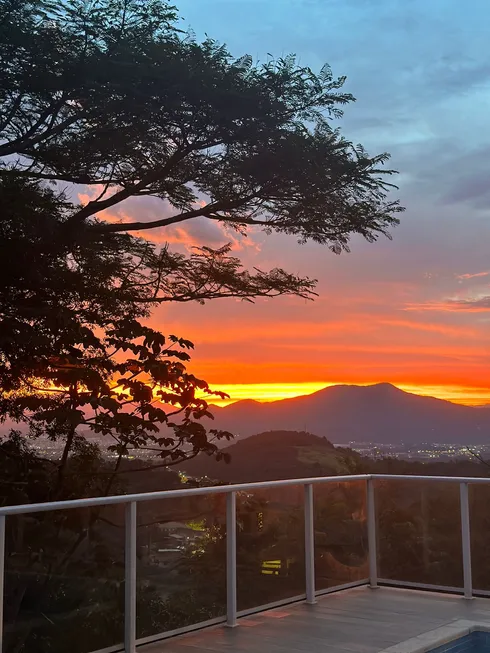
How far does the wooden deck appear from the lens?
17.5 feet

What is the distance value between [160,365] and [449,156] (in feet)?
20.8

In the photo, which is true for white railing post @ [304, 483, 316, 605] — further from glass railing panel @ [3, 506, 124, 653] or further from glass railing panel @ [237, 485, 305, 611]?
glass railing panel @ [3, 506, 124, 653]

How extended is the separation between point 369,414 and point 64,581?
19924mm

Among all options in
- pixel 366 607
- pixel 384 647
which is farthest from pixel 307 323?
pixel 384 647

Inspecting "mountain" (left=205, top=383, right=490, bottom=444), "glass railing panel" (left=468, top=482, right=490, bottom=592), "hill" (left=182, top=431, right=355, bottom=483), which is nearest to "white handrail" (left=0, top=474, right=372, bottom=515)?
"glass railing panel" (left=468, top=482, right=490, bottom=592)

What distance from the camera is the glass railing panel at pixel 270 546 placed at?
20.3ft

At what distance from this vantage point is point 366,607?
6.57m

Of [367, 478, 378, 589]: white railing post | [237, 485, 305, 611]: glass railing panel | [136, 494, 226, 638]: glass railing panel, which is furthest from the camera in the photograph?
[367, 478, 378, 589]: white railing post

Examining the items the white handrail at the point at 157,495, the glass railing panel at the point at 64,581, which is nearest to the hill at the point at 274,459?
the white handrail at the point at 157,495

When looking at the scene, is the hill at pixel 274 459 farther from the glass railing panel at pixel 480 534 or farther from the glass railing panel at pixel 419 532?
the glass railing panel at pixel 480 534

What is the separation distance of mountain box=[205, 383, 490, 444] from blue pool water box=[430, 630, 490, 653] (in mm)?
14925

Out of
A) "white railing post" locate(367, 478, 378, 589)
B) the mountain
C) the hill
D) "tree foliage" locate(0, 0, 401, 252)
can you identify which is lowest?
"white railing post" locate(367, 478, 378, 589)

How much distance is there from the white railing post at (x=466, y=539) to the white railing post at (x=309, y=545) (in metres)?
1.39

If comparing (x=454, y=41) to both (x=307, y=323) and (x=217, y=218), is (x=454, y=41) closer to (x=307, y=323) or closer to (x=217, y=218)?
(x=217, y=218)
